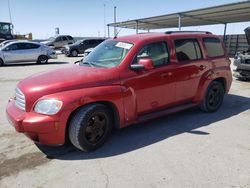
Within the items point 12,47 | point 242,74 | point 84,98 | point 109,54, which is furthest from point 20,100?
point 12,47

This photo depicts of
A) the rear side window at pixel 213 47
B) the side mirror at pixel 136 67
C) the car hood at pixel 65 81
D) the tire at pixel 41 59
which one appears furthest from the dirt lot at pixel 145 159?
the tire at pixel 41 59

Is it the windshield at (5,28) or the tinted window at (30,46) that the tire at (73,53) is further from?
the tinted window at (30,46)

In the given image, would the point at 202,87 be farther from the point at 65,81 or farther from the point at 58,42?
the point at 58,42

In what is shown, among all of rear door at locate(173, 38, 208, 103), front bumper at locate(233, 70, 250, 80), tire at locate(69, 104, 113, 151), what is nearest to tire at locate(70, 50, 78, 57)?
front bumper at locate(233, 70, 250, 80)

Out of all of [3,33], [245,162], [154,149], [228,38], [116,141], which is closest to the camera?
[245,162]

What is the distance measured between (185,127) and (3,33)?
89.4 ft

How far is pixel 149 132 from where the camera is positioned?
502 cm

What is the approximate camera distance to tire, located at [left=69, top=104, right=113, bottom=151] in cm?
396

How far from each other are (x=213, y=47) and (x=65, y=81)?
146 inches

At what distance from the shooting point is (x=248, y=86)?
31.1 ft

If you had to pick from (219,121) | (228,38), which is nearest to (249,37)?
(219,121)

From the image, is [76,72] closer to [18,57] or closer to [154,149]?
[154,149]

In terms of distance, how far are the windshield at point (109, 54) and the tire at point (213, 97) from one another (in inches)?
90.3

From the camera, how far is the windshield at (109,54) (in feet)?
15.5
